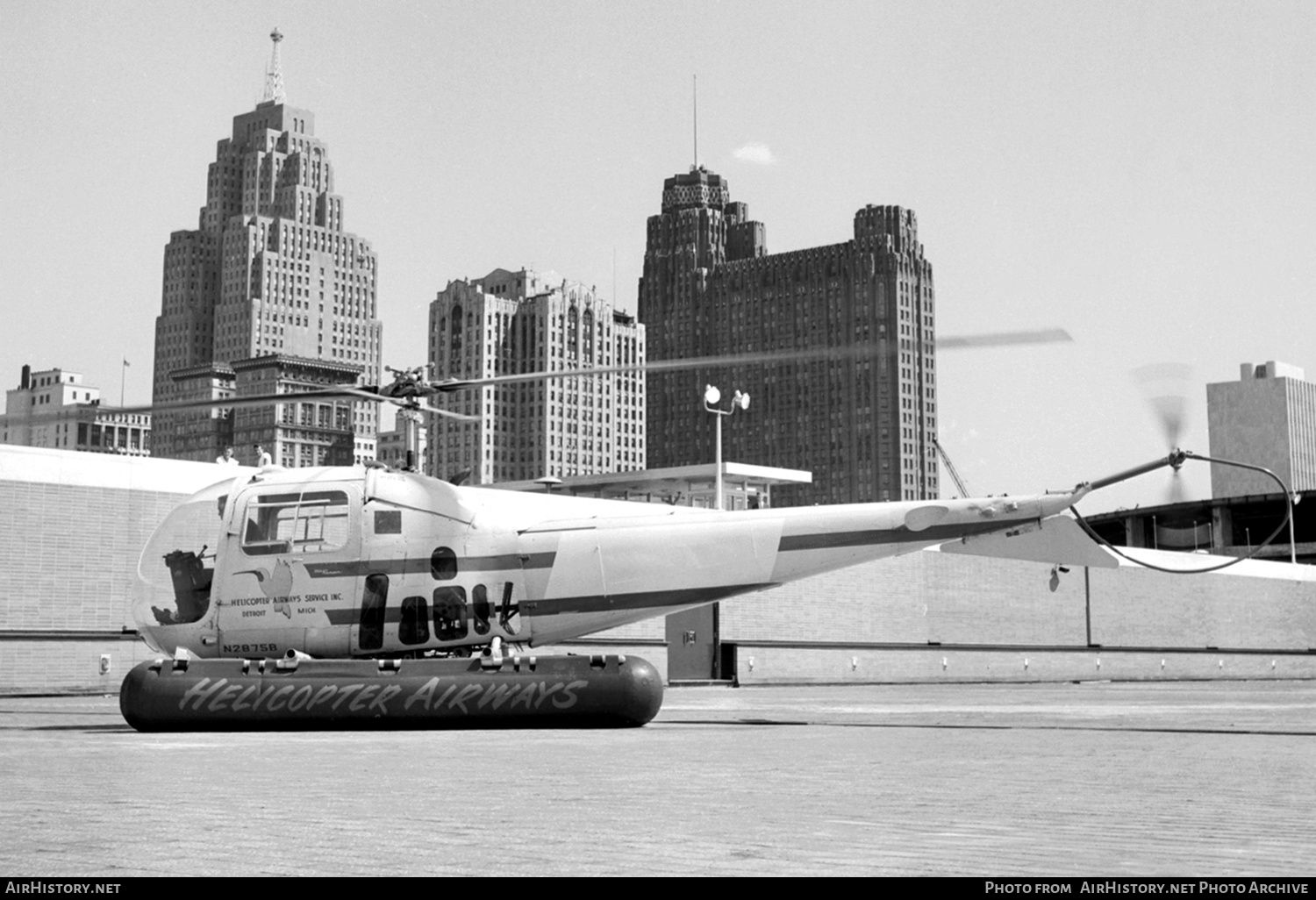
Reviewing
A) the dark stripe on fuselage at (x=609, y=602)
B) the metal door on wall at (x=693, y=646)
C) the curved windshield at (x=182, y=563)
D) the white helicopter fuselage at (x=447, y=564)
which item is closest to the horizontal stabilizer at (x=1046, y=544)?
the white helicopter fuselage at (x=447, y=564)

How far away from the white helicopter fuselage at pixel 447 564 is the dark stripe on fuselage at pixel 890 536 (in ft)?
0.08

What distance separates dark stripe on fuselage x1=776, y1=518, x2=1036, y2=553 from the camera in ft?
61.5

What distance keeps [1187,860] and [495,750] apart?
797cm

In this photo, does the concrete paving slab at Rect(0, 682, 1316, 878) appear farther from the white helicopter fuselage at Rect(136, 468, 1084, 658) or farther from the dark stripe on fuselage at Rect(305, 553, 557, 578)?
the dark stripe on fuselage at Rect(305, 553, 557, 578)

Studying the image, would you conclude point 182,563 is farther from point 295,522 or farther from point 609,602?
point 609,602

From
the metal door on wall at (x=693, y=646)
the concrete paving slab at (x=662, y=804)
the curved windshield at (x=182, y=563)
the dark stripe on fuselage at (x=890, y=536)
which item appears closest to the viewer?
the concrete paving slab at (x=662, y=804)

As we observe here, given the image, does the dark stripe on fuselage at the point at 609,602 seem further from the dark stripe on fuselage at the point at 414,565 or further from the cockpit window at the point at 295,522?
the cockpit window at the point at 295,522

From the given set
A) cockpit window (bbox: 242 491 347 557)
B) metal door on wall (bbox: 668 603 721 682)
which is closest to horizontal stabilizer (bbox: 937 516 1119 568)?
cockpit window (bbox: 242 491 347 557)

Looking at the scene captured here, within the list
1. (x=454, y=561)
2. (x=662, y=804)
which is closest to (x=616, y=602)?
(x=454, y=561)

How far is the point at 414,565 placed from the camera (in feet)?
63.0

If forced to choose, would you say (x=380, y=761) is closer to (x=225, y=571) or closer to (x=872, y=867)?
(x=872, y=867)

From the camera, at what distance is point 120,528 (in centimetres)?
3453

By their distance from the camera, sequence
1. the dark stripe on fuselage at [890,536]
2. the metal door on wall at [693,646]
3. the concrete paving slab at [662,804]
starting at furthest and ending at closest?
the metal door on wall at [693,646]
the dark stripe on fuselage at [890,536]
the concrete paving slab at [662,804]

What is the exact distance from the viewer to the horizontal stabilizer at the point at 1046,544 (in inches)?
754
